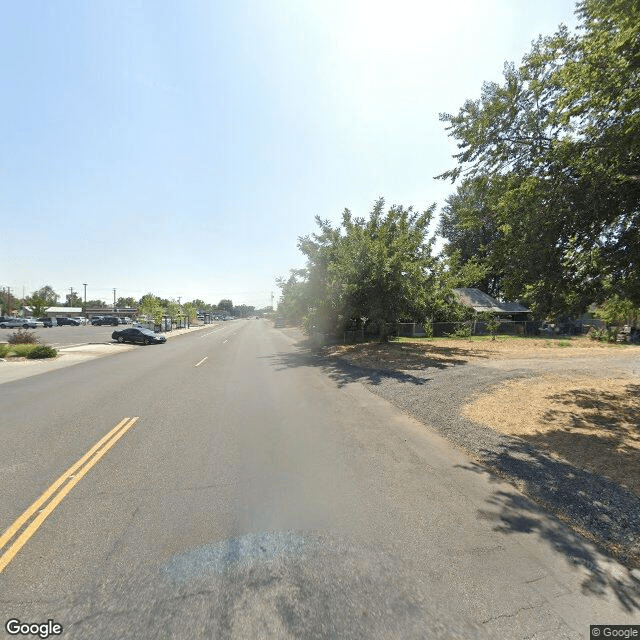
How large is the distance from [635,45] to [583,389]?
8.32 metres

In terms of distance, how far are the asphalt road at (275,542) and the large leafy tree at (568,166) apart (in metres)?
4.68

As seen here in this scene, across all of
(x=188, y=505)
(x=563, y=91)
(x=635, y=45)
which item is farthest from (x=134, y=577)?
(x=563, y=91)

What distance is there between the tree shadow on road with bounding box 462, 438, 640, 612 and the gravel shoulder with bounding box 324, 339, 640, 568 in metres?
0.02

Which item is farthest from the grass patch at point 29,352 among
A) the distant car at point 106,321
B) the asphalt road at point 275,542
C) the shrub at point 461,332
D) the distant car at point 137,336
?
the distant car at point 106,321

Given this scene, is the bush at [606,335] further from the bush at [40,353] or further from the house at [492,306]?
the bush at [40,353]

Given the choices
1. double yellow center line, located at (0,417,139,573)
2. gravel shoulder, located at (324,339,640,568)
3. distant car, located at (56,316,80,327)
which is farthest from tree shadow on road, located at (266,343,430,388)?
distant car, located at (56,316,80,327)

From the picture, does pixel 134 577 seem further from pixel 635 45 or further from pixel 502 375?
pixel 502 375

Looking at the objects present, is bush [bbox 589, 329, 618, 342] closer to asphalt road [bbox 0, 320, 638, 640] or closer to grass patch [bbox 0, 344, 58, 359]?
asphalt road [bbox 0, 320, 638, 640]

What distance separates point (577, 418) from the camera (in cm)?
724

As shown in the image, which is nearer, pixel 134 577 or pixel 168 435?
pixel 134 577

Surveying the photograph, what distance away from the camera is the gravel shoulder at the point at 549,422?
3.99 m

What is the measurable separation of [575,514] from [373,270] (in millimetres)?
14133

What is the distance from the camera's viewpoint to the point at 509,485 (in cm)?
455

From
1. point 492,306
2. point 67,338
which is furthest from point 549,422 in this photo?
point 67,338
